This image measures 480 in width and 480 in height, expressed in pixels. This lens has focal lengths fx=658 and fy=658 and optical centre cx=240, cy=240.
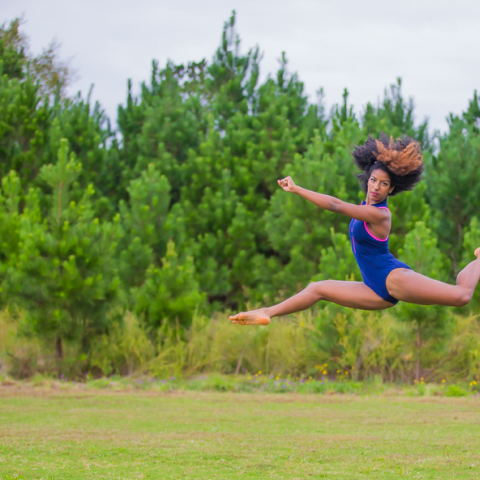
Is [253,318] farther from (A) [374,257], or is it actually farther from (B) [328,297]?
(A) [374,257]

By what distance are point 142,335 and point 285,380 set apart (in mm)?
3010

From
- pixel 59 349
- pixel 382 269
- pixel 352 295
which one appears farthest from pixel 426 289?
pixel 59 349

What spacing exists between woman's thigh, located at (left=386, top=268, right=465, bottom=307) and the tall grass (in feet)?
24.7

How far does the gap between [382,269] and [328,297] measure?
0.52 meters

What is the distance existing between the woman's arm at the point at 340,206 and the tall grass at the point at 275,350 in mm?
7789

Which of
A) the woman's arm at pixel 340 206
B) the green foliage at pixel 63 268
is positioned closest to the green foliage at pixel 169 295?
the green foliage at pixel 63 268

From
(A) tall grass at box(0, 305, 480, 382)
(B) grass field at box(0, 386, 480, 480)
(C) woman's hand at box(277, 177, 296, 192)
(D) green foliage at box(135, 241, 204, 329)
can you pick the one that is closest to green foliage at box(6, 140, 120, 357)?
(A) tall grass at box(0, 305, 480, 382)

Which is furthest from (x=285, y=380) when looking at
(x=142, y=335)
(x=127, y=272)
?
(x=127, y=272)

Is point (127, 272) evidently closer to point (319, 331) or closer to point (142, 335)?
point (142, 335)

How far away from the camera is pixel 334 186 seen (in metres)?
14.5

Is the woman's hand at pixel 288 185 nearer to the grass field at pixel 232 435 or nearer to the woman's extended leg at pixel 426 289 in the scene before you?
the woman's extended leg at pixel 426 289

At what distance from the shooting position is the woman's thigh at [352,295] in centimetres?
539

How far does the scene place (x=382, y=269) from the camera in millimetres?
5266

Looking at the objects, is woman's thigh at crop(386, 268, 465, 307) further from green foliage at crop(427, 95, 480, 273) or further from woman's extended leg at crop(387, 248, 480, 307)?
green foliage at crop(427, 95, 480, 273)
